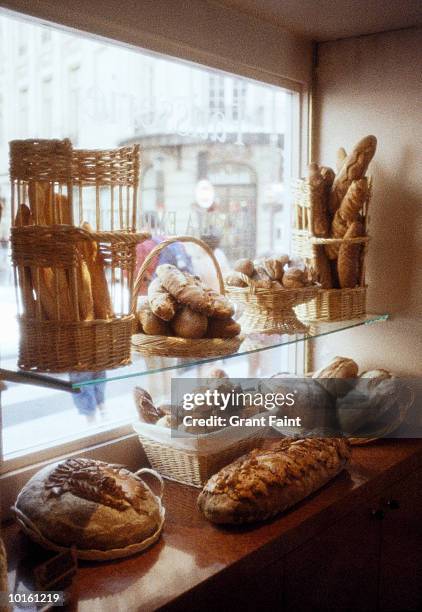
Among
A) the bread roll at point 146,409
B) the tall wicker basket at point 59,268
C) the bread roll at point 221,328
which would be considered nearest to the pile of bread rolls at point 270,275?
the bread roll at point 221,328

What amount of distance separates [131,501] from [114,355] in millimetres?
326

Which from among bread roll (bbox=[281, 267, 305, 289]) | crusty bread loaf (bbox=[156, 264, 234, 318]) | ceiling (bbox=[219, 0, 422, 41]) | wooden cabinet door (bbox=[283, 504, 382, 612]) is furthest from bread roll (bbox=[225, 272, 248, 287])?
ceiling (bbox=[219, 0, 422, 41])

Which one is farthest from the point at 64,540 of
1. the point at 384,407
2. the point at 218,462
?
the point at 384,407

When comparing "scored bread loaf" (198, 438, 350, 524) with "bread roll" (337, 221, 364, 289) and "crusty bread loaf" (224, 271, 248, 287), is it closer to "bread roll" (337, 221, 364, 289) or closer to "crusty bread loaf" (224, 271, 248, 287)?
"crusty bread loaf" (224, 271, 248, 287)

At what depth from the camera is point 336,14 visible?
200cm

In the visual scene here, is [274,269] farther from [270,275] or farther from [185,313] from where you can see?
[185,313]

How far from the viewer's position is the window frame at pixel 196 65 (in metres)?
1.57

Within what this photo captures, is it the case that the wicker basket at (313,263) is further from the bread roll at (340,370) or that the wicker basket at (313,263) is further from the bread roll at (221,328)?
the bread roll at (221,328)

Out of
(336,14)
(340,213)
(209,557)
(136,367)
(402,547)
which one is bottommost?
(402,547)

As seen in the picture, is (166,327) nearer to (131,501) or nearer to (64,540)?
(131,501)

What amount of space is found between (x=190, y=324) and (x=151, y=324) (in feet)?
0.31

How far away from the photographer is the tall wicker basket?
123 cm

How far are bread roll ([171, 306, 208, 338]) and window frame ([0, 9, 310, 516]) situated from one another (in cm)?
47

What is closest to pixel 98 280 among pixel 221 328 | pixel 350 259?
pixel 221 328
